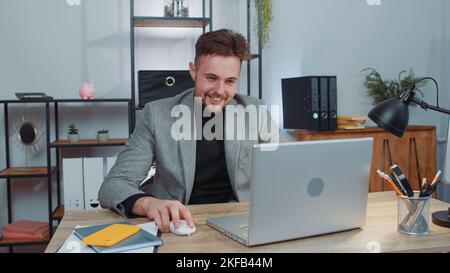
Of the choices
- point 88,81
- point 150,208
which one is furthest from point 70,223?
point 88,81

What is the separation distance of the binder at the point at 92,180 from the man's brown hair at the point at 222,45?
1.35 m

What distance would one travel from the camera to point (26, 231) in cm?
272

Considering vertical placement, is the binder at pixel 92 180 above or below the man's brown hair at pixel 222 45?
below

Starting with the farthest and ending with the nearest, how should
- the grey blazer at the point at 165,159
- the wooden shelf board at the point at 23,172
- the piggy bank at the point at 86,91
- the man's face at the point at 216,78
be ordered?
1. the piggy bank at the point at 86,91
2. the wooden shelf board at the point at 23,172
3. the man's face at the point at 216,78
4. the grey blazer at the point at 165,159

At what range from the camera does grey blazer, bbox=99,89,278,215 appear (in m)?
1.59

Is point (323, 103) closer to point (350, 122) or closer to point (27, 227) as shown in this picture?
point (350, 122)

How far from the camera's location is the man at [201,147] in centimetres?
162

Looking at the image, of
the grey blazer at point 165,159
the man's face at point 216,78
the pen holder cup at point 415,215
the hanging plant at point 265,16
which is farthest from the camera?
the hanging plant at point 265,16

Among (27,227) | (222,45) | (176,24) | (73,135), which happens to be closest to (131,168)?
(222,45)

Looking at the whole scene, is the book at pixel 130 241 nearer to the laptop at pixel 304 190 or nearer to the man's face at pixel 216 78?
the laptop at pixel 304 190

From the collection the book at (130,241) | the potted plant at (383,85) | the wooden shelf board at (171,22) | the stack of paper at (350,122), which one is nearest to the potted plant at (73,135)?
the wooden shelf board at (171,22)

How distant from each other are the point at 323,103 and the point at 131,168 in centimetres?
169

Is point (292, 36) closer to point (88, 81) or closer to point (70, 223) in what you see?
point (88, 81)

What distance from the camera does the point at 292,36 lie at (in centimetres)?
335
